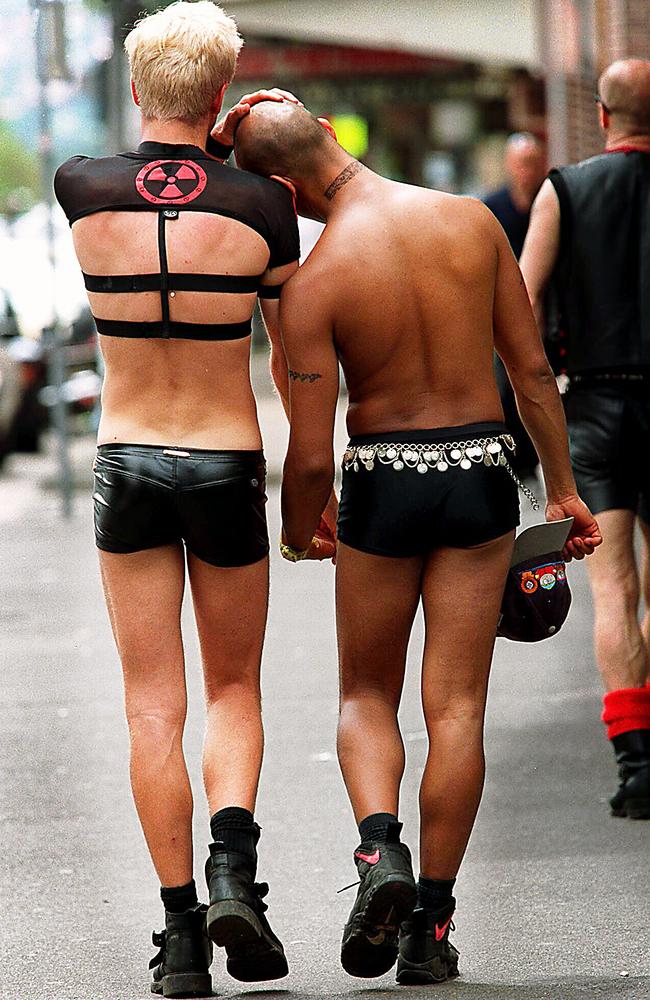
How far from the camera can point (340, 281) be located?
4.17 meters

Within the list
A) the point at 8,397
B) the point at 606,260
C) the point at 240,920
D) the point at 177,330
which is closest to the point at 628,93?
the point at 606,260

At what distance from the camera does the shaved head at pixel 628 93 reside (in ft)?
19.4

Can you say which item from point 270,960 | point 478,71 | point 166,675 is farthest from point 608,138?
point 478,71

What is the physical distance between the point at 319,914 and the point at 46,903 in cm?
76

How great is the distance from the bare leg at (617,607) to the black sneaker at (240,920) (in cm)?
207

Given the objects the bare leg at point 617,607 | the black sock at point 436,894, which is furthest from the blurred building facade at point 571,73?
the black sock at point 436,894

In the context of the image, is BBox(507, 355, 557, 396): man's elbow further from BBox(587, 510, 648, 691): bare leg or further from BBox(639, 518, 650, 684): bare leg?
BBox(639, 518, 650, 684): bare leg

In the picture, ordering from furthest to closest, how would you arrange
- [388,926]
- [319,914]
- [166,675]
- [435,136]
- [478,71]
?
[435,136], [478,71], [319,914], [166,675], [388,926]

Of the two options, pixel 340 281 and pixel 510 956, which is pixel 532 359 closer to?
pixel 340 281

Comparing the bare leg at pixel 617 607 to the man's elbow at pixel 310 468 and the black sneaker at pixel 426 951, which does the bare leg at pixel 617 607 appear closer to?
the black sneaker at pixel 426 951

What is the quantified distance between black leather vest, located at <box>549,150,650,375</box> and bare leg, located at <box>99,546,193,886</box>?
2.11m

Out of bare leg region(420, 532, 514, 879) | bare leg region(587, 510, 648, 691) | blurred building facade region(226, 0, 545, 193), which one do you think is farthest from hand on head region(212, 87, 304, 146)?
blurred building facade region(226, 0, 545, 193)

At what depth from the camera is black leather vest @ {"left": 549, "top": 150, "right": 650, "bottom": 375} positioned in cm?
594

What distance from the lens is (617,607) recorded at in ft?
19.8
